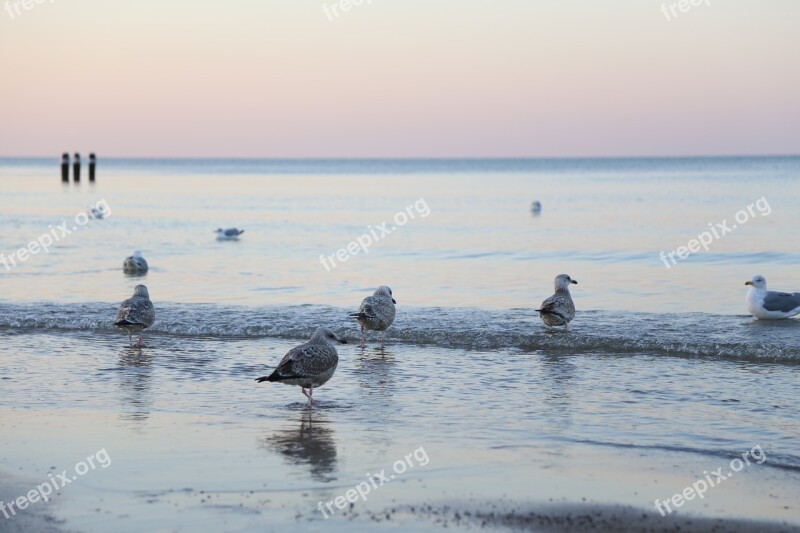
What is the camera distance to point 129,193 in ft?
242

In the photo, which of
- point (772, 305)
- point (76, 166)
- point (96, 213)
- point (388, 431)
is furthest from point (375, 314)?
point (76, 166)

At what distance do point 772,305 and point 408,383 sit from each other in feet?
27.6

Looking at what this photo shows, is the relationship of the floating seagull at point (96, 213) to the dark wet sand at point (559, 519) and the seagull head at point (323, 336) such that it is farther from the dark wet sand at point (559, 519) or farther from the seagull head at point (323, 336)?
the dark wet sand at point (559, 519)

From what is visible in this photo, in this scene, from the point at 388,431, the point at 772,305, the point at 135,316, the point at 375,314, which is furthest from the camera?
the point at 772,305

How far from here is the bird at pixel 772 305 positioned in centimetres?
1750

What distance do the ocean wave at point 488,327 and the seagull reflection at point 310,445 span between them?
19.0 ft

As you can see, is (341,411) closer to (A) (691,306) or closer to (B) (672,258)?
(A) (691,306)

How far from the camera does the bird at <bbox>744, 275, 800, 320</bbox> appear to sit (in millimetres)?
17500

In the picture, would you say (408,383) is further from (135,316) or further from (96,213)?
(96,213)

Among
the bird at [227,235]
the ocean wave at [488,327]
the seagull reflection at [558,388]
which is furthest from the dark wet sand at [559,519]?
the bird at [227,235]

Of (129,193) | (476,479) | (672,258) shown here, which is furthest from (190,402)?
(129,193)

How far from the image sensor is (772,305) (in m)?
17.5

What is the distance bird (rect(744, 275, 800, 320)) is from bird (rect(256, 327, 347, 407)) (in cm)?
960

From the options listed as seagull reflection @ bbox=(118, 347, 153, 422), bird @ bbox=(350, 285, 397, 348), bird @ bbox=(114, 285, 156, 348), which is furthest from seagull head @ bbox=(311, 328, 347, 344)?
bird @ bbox=(114, 285, 156, 348)
